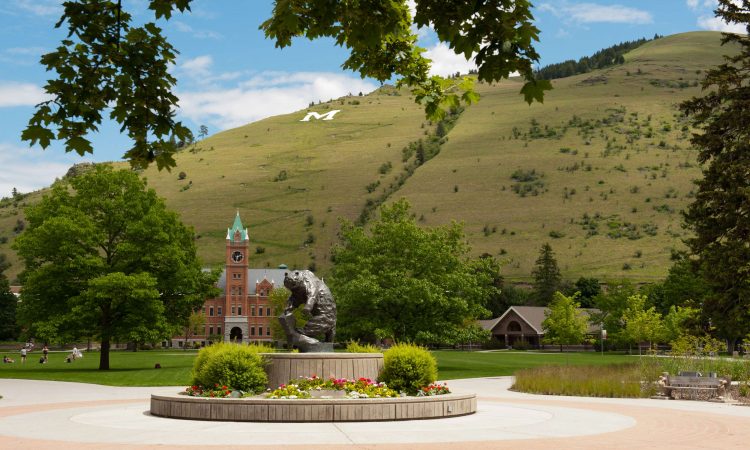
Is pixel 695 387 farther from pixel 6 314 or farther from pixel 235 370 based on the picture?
pixel 6 314

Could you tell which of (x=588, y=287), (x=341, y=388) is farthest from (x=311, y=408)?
(x=588, y=287)

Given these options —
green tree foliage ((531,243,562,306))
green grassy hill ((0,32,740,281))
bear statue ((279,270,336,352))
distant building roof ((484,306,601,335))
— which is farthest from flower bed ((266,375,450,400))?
green grassy hill ((0,32,740,281))

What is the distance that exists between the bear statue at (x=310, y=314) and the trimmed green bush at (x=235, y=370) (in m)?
2.06

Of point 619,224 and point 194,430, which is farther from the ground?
point 619,224

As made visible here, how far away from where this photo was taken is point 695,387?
25031 millimetres

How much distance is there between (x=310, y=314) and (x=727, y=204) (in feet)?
74.2

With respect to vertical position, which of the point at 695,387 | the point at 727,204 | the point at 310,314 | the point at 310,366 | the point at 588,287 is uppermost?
the point at 727,204

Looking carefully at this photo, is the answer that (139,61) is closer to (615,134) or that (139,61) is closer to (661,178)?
(661,178)

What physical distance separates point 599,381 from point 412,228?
20.6 metres

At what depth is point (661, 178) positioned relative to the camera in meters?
155

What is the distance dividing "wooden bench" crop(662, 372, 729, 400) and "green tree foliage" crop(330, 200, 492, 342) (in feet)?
59.5

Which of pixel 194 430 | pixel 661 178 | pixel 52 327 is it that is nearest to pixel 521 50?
pixel 194 430

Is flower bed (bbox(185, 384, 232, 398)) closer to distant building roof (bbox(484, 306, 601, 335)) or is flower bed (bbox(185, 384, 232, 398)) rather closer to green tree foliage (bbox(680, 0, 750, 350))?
green tree foliage (bbox(680, 0, 750, 350))

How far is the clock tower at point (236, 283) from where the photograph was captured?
138875mm
